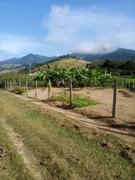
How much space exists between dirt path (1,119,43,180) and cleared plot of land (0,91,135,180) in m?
0.12

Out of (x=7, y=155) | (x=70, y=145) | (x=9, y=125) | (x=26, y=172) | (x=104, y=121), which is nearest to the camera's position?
(x=26, y=172)

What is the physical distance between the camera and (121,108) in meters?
14.6

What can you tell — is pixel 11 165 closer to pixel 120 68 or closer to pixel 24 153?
pixel 24 153

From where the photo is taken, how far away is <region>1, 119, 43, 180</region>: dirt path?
21.0 ft

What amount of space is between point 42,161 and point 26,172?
79cm

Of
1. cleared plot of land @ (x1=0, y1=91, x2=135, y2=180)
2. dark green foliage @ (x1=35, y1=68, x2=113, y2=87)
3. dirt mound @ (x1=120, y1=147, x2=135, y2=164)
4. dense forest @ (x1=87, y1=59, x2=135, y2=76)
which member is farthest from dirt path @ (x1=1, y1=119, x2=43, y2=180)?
dense forest @ (x1=87, y1=59, x2=135, y2=76)

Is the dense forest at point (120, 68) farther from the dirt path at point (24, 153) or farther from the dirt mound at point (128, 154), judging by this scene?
the dirt mound at point (128, 154)

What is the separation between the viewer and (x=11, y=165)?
6777mm

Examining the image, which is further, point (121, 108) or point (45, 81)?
point (45, 81)

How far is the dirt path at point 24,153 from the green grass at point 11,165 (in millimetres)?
138

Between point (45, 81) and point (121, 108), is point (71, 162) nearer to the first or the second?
point (121, 108)

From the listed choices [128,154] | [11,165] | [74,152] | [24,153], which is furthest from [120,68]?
[11,165]

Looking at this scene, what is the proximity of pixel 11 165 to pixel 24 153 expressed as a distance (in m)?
0.97

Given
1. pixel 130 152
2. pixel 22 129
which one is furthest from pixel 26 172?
pixel 22 129
